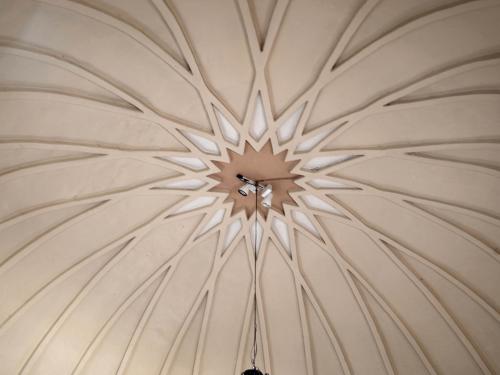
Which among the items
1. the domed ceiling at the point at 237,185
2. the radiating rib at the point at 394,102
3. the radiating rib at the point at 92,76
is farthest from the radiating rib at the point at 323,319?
the radiating rib at the point at 92,76

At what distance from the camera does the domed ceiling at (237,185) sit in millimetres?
9797

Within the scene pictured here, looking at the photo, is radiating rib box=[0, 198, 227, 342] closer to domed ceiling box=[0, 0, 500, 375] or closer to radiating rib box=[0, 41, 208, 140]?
domed ceiling box=[0, 0, 500, 375]

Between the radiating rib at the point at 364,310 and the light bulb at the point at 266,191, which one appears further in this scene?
the radiating rib at the point at 364,310

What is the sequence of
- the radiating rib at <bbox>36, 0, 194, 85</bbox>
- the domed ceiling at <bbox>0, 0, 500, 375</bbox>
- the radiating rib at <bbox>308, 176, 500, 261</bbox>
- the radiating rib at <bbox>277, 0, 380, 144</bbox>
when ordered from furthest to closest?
the radiating rib at <bbox>308, 176, 500, 261</bbox>, the domed ceiling at <bbox>0, 0, 500, 375</bbox>, the radiating rib at <bbox>277, 0, 380, 144</bbox>, the radiating rib at <bbox>36, 0, 194, 85</bbox>

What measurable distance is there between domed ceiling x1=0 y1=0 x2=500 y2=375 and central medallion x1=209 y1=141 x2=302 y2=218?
0.05 metres

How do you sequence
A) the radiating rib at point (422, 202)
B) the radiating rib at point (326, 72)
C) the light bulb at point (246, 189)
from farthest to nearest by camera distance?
the light bulb at point (246, 189)
the radiating rib at point (422, 202)
the radiating rib at point (326, 72)

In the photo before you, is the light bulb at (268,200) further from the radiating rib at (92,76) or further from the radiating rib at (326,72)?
the radiating rib at (92,76)

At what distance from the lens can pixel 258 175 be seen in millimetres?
12484

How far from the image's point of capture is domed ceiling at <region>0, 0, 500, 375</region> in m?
9.80

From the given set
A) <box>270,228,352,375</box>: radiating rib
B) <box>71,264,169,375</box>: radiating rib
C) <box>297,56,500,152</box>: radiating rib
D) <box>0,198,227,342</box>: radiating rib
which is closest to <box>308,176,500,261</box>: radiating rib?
<box>297,56,500,152</box>: radiating rib

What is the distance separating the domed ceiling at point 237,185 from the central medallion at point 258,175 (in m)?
0.05

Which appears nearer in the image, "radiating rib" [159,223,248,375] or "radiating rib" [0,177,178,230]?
"radiating rib" [0,177,178,230]

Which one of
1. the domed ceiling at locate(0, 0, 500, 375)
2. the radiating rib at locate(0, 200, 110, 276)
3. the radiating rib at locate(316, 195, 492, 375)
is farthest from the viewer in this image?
the radiating rib at locate(316, 195, 492, 375)

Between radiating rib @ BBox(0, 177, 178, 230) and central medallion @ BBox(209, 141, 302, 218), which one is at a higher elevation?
central medallion @ BBox(209, 141, 302, 218)
